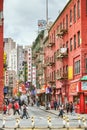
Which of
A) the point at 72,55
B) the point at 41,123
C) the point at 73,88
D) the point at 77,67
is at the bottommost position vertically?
the point at 41,123

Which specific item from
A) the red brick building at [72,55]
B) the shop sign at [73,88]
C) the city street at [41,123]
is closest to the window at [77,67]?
the red brick building at [72,55]

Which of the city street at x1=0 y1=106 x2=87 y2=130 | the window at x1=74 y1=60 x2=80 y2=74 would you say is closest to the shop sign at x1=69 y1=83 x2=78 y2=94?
the window at x1=74 y1=60 x2=80 y2=74

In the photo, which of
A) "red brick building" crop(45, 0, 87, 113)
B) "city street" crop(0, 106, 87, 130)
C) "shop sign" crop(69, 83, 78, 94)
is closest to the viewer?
"city street" crop(0, 106, 87, 130)

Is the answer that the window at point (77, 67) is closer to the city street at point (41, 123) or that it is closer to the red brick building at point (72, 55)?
the red brick building at point (72, 55)

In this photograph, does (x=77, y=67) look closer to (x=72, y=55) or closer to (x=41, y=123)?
(x=72, y=55)

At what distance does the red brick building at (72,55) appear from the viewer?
210ft

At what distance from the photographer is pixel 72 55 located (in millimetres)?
71125

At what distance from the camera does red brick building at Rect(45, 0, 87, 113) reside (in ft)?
210

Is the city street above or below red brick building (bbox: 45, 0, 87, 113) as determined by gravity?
below

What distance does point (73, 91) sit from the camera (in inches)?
2699

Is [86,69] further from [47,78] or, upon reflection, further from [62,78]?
[47,78]

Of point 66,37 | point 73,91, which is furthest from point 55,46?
point 73,91

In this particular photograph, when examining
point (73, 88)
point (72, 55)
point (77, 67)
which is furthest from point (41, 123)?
point (72, 55)

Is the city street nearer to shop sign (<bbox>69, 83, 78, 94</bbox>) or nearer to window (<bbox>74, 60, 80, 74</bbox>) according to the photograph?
shop sign (<bbox>69, 83, 78, 94</bbox>)
